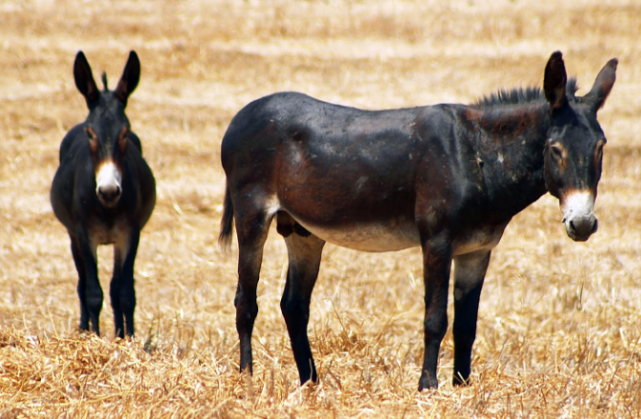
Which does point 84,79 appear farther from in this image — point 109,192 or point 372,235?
point 372,235

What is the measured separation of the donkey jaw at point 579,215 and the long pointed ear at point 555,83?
582mm

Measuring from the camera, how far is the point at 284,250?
9.57 metres

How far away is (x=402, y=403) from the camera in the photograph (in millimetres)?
4582

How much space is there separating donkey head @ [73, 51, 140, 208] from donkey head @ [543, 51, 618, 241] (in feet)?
→ 11.5

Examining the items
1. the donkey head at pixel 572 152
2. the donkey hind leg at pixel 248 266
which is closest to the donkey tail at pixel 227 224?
the donkey hind leg at pixel 248 266

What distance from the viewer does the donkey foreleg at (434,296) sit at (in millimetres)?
4910

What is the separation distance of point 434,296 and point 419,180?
758 mm

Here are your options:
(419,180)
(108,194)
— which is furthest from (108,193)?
(419,180)

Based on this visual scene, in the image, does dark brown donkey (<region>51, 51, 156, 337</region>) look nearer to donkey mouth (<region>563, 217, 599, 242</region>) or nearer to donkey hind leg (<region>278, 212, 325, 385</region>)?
donkey hind leg (<region>278, 212, 325, 385</region>)

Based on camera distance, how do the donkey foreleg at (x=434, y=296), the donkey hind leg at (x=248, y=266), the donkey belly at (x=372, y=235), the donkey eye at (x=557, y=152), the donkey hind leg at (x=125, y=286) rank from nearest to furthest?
1. the donkey eye at (x=557, y=152)
2. the donkey foreleg at (x=434, y=296)
3. the donkey belly at (x=372, y=235)
4. the donkey hind leg at (x=248, y=266)
5. the donkey hind leg at (x=125, y=286)

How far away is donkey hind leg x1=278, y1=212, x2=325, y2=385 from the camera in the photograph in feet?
19.3

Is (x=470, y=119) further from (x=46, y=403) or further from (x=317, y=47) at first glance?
(x=317, y=47)

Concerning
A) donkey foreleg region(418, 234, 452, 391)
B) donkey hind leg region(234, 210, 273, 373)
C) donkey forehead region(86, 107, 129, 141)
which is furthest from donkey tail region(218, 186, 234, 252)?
donkey foreleg region(418, 234, 452, 391)

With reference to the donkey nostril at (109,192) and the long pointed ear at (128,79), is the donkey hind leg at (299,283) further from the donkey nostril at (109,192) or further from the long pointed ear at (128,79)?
the long pointed ear at (128,79)
